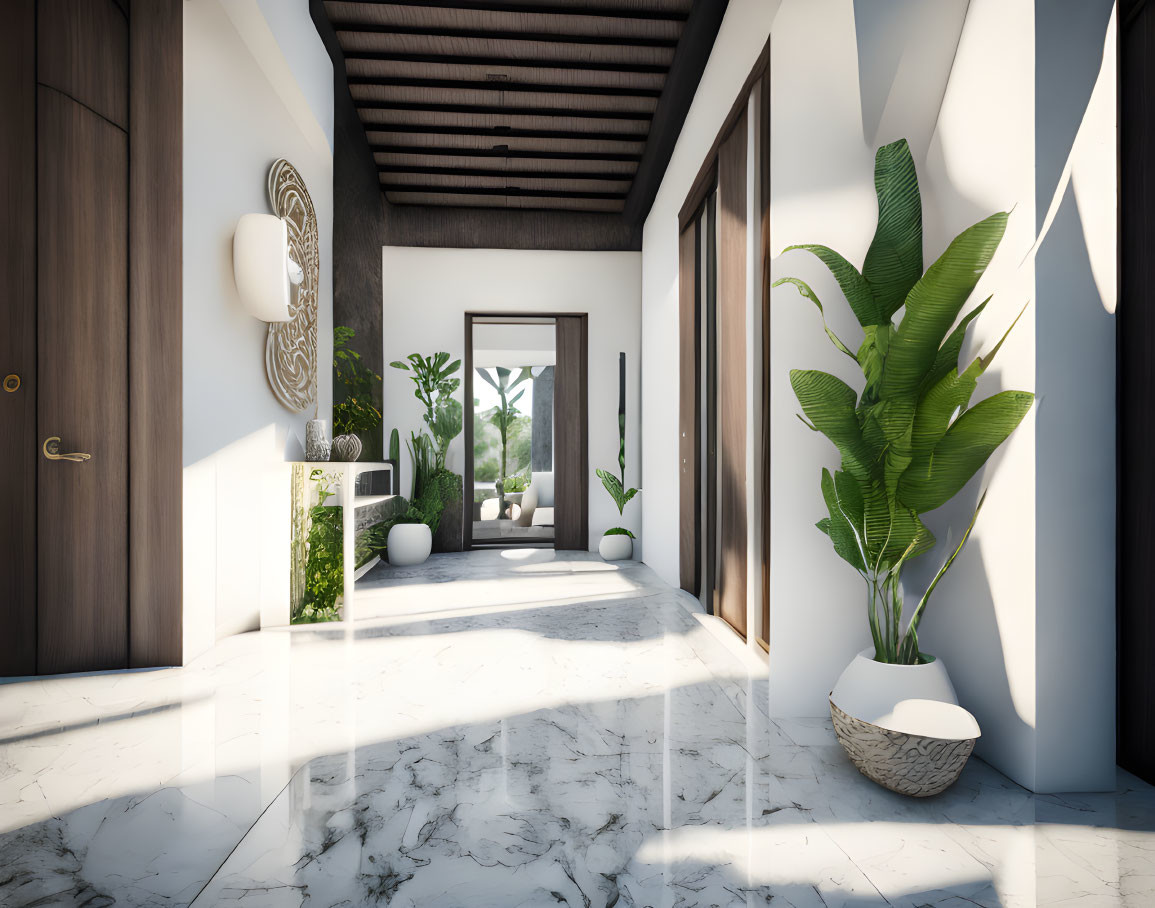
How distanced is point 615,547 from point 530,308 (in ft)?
7.51

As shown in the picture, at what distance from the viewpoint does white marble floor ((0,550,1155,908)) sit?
117 centimetres

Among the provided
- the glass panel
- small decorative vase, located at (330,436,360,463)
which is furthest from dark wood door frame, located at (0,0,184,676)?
the glass panel

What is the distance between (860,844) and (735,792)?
30cm

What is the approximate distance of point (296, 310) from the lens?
10.9 feet

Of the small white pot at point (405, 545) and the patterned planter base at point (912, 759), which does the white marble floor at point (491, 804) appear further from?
the small white pot at point (405, 545)

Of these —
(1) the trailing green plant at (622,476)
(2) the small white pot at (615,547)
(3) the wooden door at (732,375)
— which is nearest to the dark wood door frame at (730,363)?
(3) the wooden door at (732,375)

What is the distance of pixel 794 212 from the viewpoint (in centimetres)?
203

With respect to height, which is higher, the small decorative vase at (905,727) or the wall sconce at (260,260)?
the wall sconce at (260,260)

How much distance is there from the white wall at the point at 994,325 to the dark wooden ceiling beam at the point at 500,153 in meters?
2.73

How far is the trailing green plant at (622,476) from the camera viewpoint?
210 inches

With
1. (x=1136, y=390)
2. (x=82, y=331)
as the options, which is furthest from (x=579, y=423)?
(x=1136, y=390)

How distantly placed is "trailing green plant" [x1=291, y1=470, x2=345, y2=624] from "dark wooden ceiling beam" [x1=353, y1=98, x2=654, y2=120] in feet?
8.13

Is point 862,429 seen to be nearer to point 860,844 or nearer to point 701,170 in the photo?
point 860,844

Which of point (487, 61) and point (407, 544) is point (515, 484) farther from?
point (487, 61)
